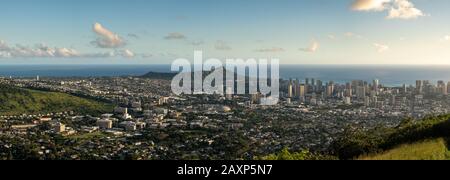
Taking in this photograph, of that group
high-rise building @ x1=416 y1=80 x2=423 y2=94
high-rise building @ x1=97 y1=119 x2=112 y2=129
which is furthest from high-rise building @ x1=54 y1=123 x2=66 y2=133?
high-rise building @ x1=416 y1=80 x2=423 y2=94

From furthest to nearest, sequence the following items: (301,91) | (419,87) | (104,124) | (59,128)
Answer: (301,91), (419,87), (104,124), (59,128)

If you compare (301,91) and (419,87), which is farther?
(301,91)

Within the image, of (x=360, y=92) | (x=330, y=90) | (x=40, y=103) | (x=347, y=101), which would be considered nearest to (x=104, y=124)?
(x=40, y=103)

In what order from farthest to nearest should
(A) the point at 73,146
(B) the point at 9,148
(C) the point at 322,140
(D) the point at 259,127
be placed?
(D) the point at 259,127 → (C) the point at 322,140 → (A) the point at 73,146 → (B) the point at 9,148

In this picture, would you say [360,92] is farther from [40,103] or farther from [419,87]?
[40,103]
